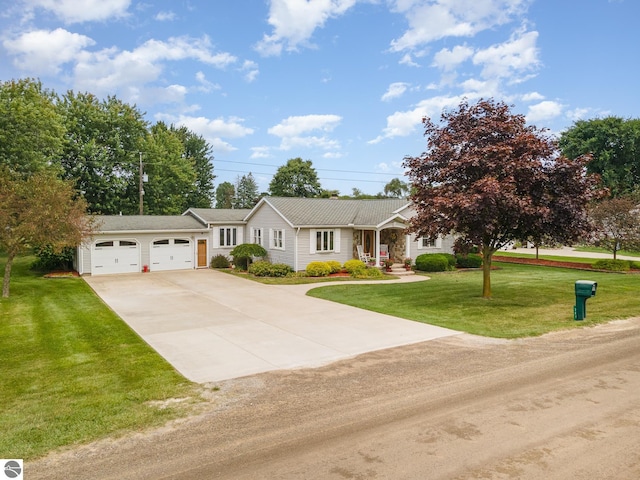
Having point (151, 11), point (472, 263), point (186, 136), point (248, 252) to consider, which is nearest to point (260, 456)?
point (151, 11)

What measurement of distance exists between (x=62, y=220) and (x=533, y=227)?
1620 cm

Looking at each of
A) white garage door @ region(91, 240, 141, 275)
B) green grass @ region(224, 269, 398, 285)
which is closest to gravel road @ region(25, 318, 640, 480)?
green grass @ region(224, 269, 398, 285)

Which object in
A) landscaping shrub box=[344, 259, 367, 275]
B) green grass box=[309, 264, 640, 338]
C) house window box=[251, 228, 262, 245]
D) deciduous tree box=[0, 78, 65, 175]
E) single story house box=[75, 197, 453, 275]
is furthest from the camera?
deciduous tree box=[0, 78, 65, 175]

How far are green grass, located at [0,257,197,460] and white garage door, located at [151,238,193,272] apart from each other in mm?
11707

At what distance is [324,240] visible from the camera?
24.4 metres

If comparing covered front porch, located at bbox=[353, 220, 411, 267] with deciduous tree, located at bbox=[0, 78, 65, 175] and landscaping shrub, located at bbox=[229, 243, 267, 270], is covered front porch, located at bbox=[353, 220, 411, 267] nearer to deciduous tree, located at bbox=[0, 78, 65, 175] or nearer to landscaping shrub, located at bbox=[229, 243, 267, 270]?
landscaping shrub, located at bbox=[229, 243, 267, 270]

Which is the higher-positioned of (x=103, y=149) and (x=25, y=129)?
(x=103, y=149)

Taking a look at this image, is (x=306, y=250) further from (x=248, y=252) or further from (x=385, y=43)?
(x=385, y=43)

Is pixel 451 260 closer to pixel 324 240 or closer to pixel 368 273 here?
pixel 368 273

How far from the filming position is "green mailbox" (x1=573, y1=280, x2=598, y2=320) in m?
12.1

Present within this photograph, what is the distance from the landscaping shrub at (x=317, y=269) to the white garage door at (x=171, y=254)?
8.14 m

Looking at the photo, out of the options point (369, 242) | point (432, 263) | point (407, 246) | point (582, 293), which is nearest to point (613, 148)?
point (407, 246)

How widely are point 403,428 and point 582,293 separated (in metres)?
8.84

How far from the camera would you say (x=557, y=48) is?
19.0 meters
